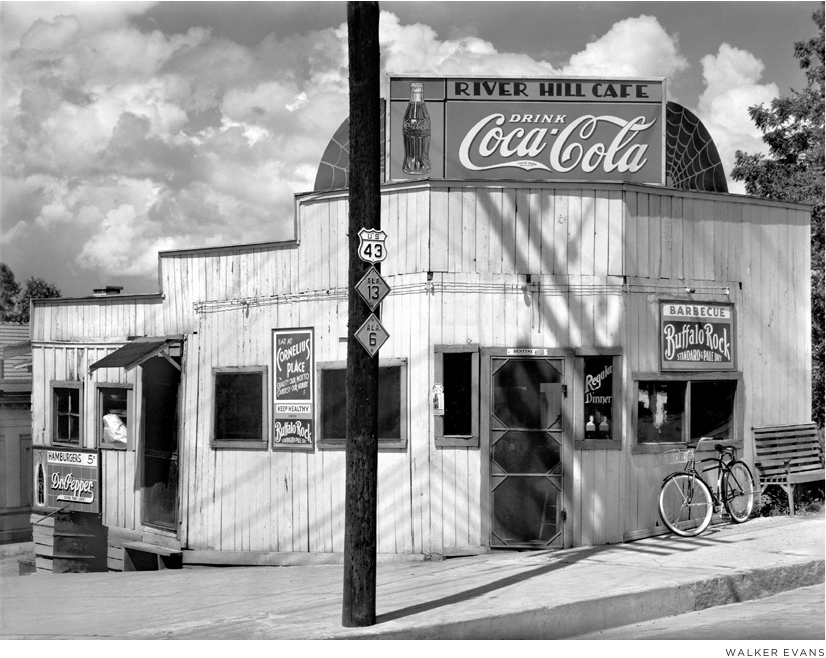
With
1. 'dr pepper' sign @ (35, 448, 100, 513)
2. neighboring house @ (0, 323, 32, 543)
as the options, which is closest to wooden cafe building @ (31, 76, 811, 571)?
'dr pepper' sign @ (35, 448, 100, 513)

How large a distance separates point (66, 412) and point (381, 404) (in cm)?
695

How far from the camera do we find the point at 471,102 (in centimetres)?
1240

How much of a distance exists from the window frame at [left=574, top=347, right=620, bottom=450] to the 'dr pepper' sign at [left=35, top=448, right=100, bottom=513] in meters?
8.05

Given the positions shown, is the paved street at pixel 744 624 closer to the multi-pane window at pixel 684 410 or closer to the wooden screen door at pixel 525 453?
the wooden screen door at pixel 525 453

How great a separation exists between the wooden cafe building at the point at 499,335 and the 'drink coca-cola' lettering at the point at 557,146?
3cm

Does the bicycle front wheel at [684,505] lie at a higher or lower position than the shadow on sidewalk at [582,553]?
higher

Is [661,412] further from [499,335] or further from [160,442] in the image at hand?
[160,442]

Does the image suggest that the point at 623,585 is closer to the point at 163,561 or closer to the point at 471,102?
the point at 471,102

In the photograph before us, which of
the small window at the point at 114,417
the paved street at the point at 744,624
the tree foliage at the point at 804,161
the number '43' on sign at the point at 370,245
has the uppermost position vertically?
the tree foliage at the point at 804,161

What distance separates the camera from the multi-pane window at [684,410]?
12211 mm

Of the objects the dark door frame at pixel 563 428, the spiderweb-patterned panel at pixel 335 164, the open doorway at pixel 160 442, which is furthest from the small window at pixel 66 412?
the dark door frame at pixel 563 428

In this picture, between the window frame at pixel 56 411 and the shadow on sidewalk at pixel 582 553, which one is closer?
the shadow on sidewalk at pixel 582 553

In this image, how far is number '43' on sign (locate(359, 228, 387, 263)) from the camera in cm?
869

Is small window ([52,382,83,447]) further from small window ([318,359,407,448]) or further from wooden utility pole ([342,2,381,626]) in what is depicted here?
wooden utility pole ([342,2,381,626])
